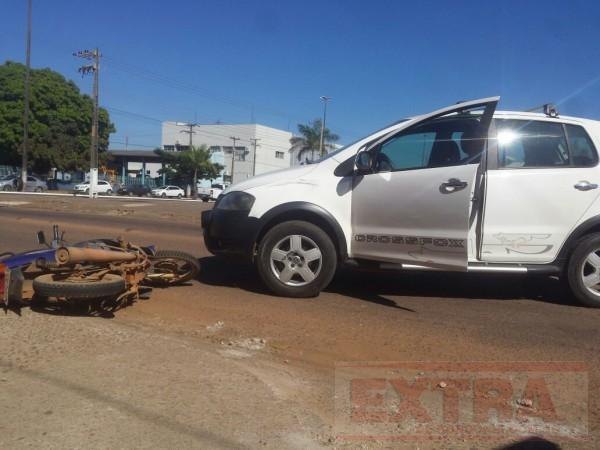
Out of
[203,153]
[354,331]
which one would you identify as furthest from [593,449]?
[203,153]

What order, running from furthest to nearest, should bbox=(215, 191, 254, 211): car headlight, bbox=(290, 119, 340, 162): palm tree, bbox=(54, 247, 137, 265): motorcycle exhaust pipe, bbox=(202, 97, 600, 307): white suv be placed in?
bbox=(290, 119, 340, 162): palm tree
bbox=(215, 191, 254, 211): car headlight
bbox=(202, 97, 600, 307): white suv
bbox=(54, 247, 137, 265): motorcycle exhaust pipe

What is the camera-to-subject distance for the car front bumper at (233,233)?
18.6 feet

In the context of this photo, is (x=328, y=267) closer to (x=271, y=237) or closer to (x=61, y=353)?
(x=271, y=237)

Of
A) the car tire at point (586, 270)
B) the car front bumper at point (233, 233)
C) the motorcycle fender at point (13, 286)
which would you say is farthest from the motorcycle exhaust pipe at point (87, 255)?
the car tire at point (586, 270)

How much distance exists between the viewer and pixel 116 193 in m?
54.1

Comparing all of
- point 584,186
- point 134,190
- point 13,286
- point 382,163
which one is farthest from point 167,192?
point 584,186

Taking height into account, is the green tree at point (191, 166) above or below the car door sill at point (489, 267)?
above

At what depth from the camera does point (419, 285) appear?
668 cm

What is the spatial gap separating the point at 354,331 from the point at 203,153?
193 feet

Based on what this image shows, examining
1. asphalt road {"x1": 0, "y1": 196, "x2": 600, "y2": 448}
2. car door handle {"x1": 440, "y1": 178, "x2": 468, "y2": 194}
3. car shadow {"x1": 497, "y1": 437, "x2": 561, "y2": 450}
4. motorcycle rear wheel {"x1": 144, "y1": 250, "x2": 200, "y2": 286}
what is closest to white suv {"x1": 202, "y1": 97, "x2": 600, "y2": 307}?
car door handle {"x1": 440, "y1": 178, "x2": 468, "y2": 194}

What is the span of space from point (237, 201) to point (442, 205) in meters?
2.00

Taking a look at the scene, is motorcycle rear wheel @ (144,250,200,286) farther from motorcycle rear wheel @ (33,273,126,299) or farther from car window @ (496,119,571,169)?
car window @ (496,119,571,169)

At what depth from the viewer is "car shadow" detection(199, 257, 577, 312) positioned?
6152mm

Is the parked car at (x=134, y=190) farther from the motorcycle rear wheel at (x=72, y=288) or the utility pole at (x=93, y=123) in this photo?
the motorcycle rear wheel at (x=72, y=288)
